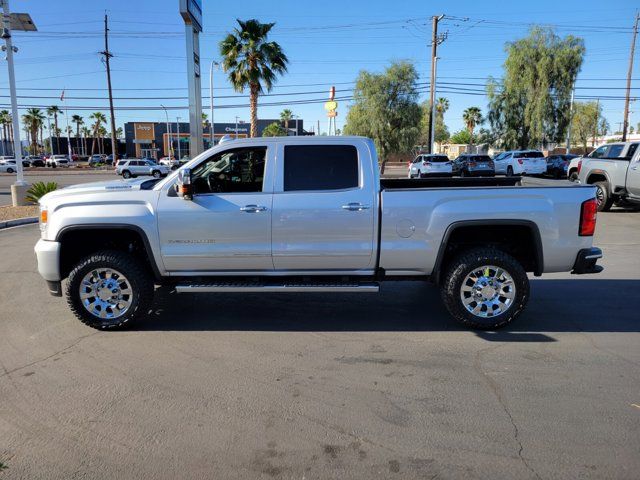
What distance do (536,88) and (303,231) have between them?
38892mm

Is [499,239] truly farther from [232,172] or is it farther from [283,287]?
[232,172]

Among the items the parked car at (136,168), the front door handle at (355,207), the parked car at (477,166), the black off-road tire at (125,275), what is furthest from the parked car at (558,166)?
the parked car at (136,168)

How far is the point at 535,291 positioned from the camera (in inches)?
262

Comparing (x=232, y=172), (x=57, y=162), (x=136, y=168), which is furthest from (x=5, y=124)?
(x=232, y=172)

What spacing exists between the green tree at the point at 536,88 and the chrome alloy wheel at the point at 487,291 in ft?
123

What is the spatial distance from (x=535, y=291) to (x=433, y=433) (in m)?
4.03

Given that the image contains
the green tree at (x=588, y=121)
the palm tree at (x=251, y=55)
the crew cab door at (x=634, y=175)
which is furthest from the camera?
the green tree at (x=588, y=121)

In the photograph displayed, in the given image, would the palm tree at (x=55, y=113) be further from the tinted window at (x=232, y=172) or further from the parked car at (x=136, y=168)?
the tinted window at (x=232, y=172)

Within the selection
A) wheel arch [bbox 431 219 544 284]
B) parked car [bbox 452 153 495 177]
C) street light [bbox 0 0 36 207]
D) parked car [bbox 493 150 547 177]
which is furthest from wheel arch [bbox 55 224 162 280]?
parked car [bbox 493 150 547 177]

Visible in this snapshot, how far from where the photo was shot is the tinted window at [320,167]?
5137 mm

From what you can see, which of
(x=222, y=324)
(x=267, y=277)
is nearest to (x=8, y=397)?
(x=222, y=324)

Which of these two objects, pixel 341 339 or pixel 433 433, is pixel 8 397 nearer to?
pixel 341 339

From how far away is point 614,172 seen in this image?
13.5m

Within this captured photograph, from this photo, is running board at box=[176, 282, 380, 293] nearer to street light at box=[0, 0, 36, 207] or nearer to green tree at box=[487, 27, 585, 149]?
street light at box=[0, 0, 36, 207]
